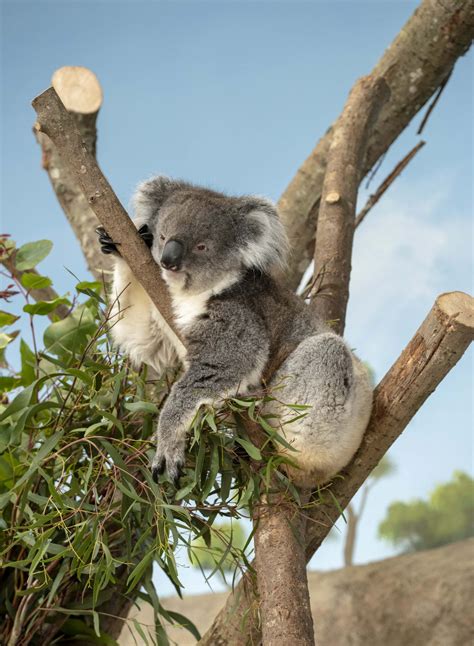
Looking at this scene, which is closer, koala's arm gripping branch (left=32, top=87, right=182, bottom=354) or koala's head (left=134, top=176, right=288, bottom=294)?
koala's arm gripping branch (left=32, top=87, right=182, bottom=354)

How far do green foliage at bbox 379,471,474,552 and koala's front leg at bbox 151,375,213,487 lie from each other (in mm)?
8973

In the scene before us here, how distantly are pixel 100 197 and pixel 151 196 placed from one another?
0.56 metres

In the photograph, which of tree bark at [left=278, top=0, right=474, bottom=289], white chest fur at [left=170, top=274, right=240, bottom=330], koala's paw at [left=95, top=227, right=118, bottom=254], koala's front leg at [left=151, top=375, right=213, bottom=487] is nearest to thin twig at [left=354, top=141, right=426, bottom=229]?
tree bark at [left=278, top=0, right=474, bottom=289]

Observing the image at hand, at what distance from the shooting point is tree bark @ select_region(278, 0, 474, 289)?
4566mm

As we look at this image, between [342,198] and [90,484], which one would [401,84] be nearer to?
[342,198]

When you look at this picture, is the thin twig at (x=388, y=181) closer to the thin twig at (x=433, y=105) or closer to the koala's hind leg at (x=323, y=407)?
the thin twig at (x=433, y=105)

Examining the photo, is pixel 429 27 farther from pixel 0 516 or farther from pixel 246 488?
pixel 0 516

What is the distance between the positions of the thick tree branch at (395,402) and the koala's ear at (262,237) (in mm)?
631

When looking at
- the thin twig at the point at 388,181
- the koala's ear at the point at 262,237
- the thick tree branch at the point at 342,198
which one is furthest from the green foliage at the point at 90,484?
the thin twig at the point at 388,181

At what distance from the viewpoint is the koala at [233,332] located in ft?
8.32

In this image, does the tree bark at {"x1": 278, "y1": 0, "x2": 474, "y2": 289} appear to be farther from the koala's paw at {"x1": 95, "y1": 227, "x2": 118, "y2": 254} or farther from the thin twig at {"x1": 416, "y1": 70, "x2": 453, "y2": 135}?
the koala's paw at {"x1": 95, "y1": 227, "x2": 118, "y2": 254}

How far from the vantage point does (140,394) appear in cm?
279

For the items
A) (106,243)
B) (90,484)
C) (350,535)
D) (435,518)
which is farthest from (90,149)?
(435,518)

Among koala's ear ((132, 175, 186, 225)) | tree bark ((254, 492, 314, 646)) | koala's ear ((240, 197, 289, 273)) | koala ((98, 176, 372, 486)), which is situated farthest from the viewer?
koala's ear ((132, 175, 186, 225))
